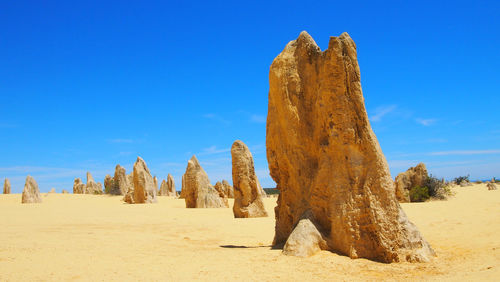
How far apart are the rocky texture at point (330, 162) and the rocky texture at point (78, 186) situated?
132 ft

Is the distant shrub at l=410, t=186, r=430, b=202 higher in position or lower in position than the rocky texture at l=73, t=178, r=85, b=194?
lower

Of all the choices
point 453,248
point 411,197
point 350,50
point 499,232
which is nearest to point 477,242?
point 453,248

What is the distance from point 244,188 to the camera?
14016 mm

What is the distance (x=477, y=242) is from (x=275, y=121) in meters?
4.52

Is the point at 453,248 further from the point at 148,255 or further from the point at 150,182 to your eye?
the point at 150,182

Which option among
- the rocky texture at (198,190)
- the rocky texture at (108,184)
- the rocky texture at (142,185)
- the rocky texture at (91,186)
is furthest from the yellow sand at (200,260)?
the rocky texture at (91,186)

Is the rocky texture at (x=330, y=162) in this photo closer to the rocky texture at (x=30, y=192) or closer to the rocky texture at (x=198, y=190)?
the rocky texture at (x=198, y=190)

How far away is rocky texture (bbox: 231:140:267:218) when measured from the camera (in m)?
13.9

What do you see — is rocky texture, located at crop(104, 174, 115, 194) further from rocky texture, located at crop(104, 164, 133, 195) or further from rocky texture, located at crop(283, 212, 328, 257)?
rocky texture, located at crop(283, 212, 328, 257)

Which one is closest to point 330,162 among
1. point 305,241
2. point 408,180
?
point 305,241

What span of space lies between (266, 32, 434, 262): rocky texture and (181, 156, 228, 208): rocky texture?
12.3m

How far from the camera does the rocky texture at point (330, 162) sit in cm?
576

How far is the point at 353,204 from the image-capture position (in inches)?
234

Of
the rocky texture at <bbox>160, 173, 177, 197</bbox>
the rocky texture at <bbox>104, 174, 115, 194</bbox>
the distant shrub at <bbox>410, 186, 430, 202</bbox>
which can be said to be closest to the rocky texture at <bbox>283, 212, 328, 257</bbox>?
the distant shrub at <bbox>410, 186, 430, 202</bbox>
